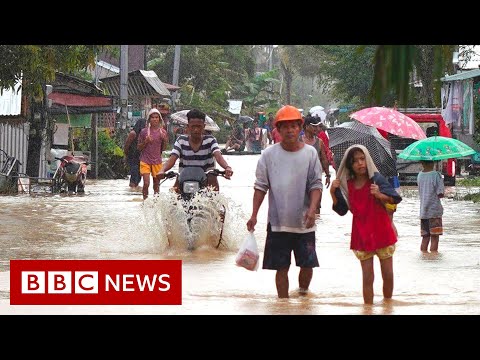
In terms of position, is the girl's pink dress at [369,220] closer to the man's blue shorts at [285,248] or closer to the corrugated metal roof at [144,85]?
the man's blue shorts at [285,248]

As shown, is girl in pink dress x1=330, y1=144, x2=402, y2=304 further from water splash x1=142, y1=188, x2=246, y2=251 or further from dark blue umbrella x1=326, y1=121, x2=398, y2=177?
dark blue umbrella x1=326, y1=121, x2=398, y2=177

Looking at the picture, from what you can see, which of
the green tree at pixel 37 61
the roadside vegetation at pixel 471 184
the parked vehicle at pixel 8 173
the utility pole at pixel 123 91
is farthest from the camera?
the utility pole at pixel 123 91

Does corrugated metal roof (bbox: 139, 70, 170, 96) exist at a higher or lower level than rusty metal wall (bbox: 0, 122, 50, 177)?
higher

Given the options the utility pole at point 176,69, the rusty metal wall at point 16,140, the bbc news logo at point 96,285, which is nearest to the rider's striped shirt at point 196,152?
the bbc news logo at point 96,285

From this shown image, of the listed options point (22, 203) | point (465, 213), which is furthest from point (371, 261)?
point (22, 203)

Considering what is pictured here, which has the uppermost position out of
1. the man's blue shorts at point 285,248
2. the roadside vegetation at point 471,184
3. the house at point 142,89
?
the house at point 142,89

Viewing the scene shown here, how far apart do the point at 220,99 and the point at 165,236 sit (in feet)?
174

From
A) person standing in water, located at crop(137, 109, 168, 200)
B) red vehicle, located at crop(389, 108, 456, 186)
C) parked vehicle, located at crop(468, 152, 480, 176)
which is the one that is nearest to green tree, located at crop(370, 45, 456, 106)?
person standing in water, located at crop(137, 109, 168, 200)

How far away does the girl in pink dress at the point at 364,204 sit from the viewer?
9180 millimetres

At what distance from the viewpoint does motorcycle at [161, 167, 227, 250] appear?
12992mm

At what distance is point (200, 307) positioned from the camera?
9.59m

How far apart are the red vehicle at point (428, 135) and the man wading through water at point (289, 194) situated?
15.8 m

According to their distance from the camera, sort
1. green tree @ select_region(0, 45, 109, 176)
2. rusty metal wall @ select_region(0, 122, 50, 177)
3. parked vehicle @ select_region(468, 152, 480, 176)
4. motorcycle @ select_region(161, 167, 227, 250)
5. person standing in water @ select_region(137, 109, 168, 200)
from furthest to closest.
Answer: parked vehicle @ select_region(468, 152, 480, 176) → rusty metal wall @ select_region(0, 122, 50, 177) → person standing in water @ select_region(137, 109, 168, 200) → green tree @ select_region(0, 45, 109, 176) → motorcycle @ select_region(161, 167, 227, 250)

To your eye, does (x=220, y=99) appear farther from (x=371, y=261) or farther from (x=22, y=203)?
(x=371, y=261)
